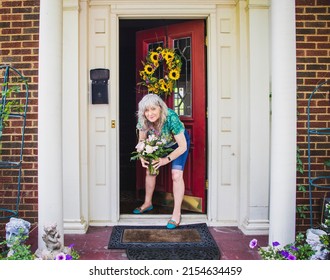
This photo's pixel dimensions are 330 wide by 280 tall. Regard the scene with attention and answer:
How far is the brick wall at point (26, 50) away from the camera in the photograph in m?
3.77

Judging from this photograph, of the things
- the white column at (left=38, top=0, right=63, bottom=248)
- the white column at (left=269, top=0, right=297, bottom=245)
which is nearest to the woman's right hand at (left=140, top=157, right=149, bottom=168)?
the white column at (left=38, top=0, right=63, bottom=248)

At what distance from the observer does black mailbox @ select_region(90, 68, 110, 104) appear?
4.00 metres

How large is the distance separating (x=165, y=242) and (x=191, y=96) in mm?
1826

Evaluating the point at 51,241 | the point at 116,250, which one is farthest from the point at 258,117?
the point at 51,241

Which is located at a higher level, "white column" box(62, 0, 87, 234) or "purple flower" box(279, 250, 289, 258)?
"white column" box(62, 0, 87, 234)

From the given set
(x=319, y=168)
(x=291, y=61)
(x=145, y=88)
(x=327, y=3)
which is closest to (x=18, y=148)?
(x=145, y=88)

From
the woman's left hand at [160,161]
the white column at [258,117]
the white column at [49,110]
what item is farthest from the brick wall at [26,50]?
the white column at [258,117]

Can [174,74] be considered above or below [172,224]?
above

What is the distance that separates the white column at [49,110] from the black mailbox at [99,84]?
95 centimetres

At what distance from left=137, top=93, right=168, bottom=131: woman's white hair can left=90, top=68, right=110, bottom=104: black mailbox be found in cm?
44

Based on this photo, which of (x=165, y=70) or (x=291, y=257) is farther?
(x=165, y=70)

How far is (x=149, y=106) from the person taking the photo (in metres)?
3.84

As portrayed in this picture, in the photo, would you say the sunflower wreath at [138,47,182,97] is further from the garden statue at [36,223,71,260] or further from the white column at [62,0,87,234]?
the garden statue at [36,223,71,260]

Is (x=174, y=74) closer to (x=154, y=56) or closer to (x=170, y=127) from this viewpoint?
(x=154, y=56)
